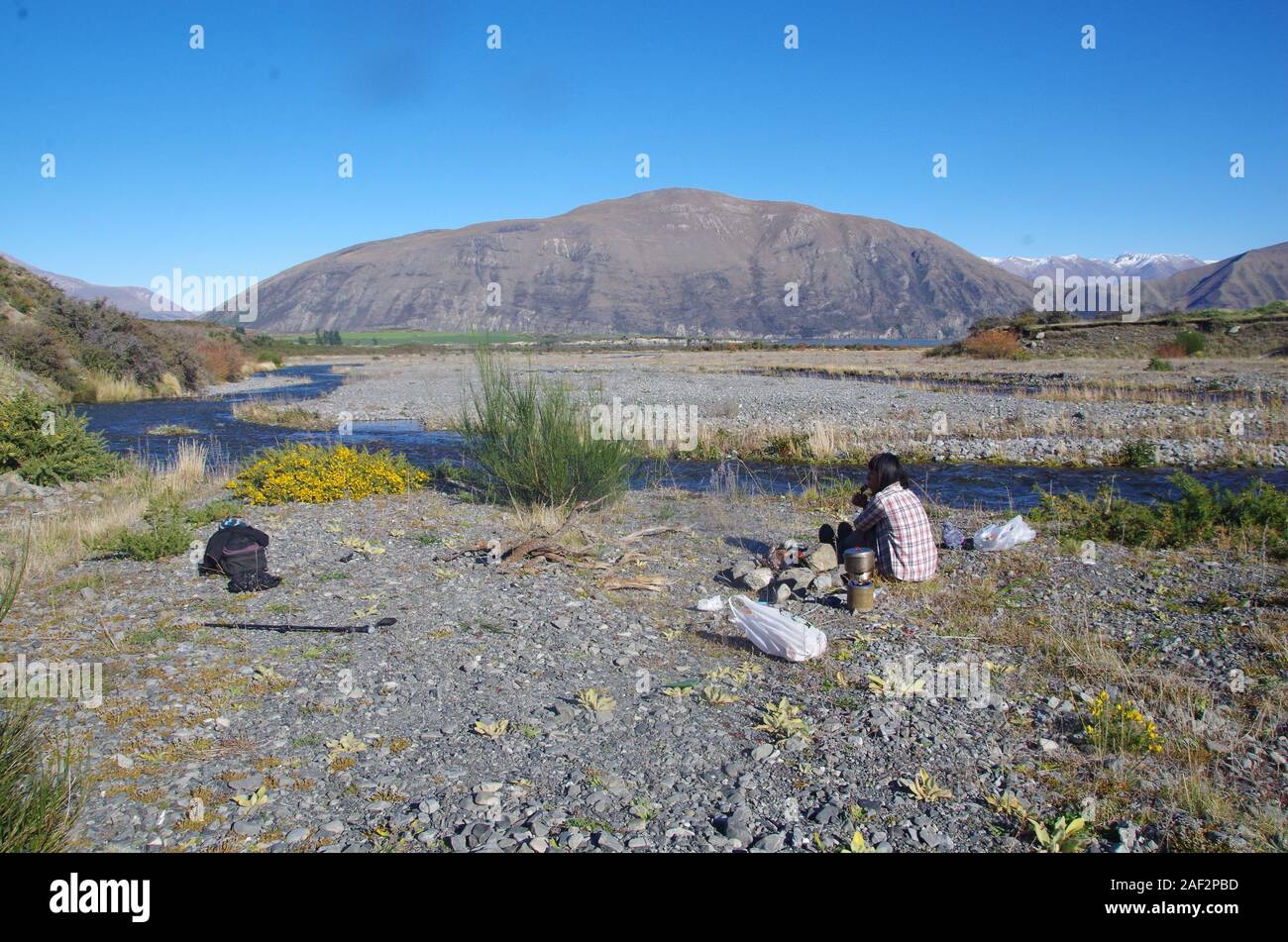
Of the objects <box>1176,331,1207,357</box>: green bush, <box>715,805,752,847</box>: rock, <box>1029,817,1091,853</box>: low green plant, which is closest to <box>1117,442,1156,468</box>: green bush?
<box>1029,817,1091,853</box>: low green plant

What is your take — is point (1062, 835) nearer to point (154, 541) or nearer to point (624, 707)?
point (624, 707)

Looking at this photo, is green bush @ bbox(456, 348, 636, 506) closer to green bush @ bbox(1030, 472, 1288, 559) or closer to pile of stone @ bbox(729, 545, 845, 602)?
pile of stone @ bbox(729, 545, 845, 602)

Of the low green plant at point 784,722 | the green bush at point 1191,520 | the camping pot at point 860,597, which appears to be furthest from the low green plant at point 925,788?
the green bush at point 1191,520

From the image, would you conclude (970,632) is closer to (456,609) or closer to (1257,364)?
(456,609)

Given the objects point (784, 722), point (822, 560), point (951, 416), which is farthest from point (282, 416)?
point (784, 722)

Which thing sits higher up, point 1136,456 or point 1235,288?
point 1235,288

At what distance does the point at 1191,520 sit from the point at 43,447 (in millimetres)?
16574

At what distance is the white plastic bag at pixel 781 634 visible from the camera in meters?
6.12

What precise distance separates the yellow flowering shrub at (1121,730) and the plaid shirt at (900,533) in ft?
10.1

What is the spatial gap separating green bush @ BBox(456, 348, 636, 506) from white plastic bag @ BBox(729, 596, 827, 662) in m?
5.40

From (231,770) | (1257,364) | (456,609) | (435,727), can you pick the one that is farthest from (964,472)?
(1257,364)

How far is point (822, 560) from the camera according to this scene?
823 centimetres

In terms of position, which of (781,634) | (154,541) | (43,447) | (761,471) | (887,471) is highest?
(43,447)

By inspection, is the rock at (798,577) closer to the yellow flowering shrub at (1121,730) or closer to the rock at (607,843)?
the yellow flowering shrub at (1121,730)
